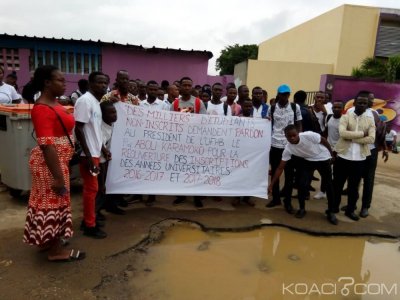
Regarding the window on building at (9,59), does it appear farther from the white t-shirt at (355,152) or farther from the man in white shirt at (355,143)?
the white t-shirt at (355,152)

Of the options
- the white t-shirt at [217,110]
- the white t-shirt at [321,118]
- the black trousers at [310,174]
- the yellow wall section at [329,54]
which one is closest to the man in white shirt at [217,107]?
the white t-shirt at [217,110]

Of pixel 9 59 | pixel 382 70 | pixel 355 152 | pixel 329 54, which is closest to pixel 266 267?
pixel 355 152

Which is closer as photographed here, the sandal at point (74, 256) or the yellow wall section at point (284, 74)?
the sandal at point (74, 256)

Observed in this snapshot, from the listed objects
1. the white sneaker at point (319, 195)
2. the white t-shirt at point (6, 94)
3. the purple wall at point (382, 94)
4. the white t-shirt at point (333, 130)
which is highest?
the purple wall at point (382, 94)

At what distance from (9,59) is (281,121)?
1097 centimetres

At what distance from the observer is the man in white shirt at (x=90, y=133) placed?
3402 millimetres

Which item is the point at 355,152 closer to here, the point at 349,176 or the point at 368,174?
the point at 349,176

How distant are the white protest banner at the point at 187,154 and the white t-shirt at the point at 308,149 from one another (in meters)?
0.45

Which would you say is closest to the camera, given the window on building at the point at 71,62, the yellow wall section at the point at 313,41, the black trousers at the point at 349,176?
the black trousers at the point at 349,176

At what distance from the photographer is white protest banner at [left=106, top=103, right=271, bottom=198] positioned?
465cm

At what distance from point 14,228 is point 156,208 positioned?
5.78ft

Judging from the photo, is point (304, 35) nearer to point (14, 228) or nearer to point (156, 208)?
point (156, 208)

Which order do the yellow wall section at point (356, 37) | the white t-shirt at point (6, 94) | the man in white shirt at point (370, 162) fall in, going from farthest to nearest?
the yellow wall section at point (356, 37) → the white t-shirt at point (6, 94) → the man in white shirt at point (370, 162)

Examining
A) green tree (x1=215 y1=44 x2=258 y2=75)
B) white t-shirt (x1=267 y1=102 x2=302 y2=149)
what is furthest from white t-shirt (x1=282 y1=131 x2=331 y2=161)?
green tree (x1=215 y1=44 x2=258 y2=75)
